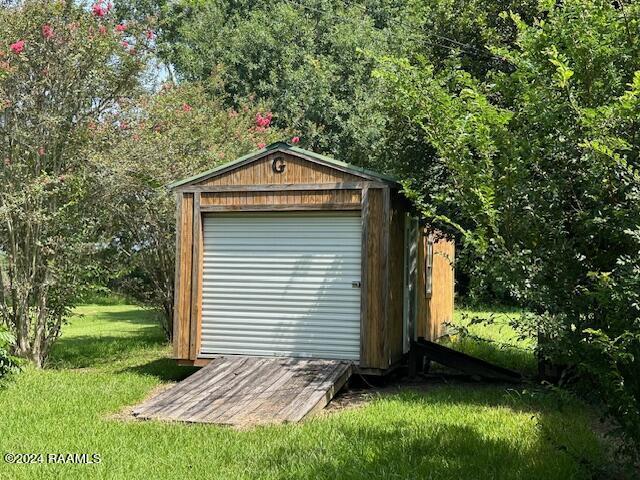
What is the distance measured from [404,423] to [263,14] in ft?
67.5

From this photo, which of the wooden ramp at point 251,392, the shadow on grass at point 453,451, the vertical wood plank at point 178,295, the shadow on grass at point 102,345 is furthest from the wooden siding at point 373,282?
the shadow on grass at point 102,345

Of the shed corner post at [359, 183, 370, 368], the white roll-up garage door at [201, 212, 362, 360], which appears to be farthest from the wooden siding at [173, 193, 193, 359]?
the shed corner post at [359, 183, 370, 368]

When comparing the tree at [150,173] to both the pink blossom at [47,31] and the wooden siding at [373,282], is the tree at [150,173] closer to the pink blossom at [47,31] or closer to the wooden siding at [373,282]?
the pink blossom at [47,31]

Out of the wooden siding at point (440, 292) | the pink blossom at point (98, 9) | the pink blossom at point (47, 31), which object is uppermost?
the pink blossom at point (98, 9)

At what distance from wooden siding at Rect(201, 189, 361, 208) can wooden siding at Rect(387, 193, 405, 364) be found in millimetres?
598

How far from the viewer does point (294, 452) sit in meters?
5.34

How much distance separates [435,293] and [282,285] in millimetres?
4630

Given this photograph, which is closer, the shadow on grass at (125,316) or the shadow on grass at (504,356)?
the shadow on grass at (504,356)

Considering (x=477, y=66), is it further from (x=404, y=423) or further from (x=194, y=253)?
(x=404, y=423)

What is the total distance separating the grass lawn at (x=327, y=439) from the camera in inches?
192

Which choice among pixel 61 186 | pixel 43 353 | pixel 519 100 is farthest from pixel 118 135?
pixel 519 100

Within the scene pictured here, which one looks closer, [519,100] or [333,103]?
[519,100]

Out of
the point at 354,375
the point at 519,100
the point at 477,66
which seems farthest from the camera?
the point at 477,66

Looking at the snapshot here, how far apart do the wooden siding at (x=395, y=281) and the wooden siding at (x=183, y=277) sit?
8.91 ft
